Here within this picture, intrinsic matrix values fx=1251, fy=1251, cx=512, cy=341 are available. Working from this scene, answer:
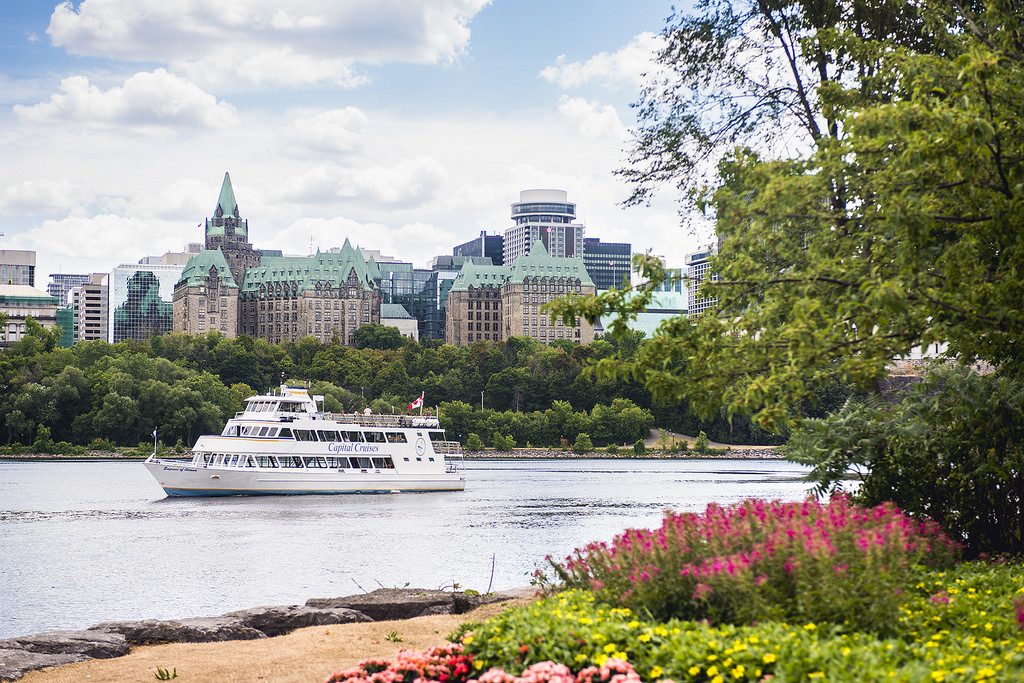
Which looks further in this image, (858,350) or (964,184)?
(858,350)

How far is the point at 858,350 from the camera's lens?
13773 millimetres

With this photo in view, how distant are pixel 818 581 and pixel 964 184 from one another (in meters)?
4.44

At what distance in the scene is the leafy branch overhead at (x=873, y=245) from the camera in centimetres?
1200

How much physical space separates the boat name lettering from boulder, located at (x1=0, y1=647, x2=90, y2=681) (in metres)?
58.5

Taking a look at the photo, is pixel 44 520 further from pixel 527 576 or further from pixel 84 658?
pixel 84 658

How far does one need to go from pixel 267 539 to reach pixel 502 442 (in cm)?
10193

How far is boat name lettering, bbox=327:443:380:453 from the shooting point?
2906 inches

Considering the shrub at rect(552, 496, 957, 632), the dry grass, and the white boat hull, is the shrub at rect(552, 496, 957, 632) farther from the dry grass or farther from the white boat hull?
the white boat hull

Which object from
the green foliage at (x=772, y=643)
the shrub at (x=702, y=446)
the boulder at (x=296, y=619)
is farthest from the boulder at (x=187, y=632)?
the shrub at (x=702, y=446)

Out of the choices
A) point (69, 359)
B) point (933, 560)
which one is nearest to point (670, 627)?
point (933, 560)

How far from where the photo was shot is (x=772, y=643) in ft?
31.8

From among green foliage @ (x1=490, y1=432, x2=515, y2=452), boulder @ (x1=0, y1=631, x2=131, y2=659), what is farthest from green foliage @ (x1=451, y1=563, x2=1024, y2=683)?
green foliage @ (x1=490, y1=432, x2=515, y2=452)

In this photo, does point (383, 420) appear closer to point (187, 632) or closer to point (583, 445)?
point (187, 632)

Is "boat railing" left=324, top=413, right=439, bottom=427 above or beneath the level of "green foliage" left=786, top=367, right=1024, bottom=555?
above
